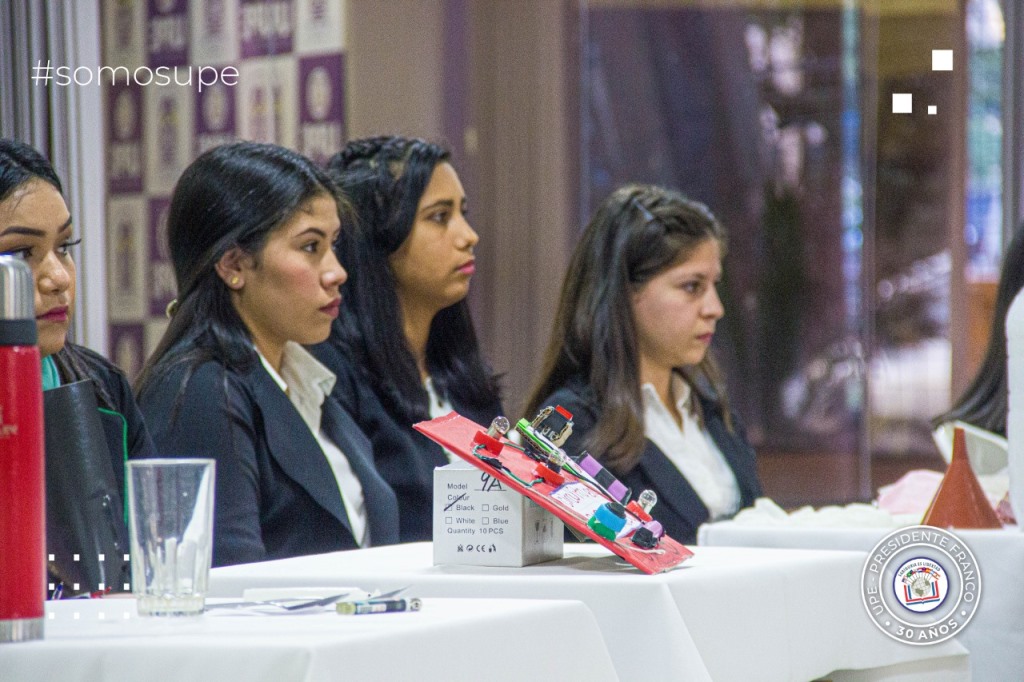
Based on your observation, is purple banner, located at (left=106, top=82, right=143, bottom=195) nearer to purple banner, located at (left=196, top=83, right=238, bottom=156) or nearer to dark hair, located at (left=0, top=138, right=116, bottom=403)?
purple banner, located at (left=196, top=83, right=238, bottom=156)

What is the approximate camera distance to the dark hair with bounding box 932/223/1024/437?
3.31 m

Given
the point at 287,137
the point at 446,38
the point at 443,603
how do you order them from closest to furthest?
the point at 443,603 → the point at 287,137 → the point at 446,38

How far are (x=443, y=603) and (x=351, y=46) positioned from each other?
361 cm

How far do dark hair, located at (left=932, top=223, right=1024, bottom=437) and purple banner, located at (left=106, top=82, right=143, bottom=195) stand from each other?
2.24 m

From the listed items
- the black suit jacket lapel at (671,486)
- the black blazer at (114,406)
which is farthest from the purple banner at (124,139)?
the black blazer at (114,406)

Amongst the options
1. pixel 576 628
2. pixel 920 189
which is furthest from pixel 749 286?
pixel 576 628

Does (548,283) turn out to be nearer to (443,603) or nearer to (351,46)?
(351,46)

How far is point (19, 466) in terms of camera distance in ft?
3.50

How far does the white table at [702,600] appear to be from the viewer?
145 cm

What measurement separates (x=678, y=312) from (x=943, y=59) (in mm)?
3371

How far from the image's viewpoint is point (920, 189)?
620 centimetres

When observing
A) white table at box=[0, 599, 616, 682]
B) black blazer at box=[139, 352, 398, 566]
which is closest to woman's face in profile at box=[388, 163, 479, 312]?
black blazer at box=[139, 352, 398, 566]

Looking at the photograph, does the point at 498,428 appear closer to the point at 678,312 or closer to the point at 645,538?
the point at 645,538

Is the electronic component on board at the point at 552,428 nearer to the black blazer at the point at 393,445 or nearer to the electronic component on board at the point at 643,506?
the electronic component on board at the point at 643,506
